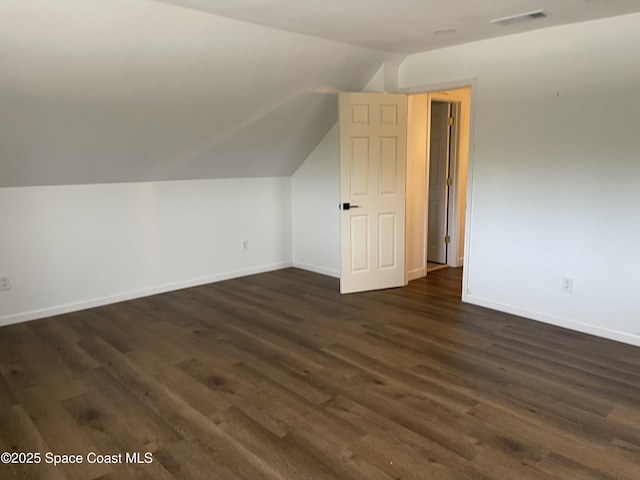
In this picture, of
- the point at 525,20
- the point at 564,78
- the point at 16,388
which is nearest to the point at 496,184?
the point at 564,78

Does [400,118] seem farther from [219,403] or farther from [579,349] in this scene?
[219,403]

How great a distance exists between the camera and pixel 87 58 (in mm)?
3133

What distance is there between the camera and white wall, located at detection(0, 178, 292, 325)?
162 inches

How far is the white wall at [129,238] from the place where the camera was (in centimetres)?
412

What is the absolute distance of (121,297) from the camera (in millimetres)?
4711

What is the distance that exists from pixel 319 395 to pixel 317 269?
311 cm

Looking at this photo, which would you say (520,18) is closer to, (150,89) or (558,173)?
(558,173)

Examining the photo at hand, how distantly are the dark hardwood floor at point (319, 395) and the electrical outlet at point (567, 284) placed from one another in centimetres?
34

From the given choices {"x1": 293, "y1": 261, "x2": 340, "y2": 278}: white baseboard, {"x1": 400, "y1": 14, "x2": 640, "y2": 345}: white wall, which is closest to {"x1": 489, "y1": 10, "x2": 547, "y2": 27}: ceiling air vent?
{"x1": 400, "y1": 14, "x2": 640, "y2": 345}: white wall

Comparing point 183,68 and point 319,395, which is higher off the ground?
point 183,68

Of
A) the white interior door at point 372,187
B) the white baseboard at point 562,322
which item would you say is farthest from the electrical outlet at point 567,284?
the white interior door at point 372,187

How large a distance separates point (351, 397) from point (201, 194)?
325 centimetres

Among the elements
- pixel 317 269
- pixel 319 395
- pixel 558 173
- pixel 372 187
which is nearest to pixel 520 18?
pixel 558 173

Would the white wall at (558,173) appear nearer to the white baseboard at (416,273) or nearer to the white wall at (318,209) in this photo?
the white baseboard at (416,273)
